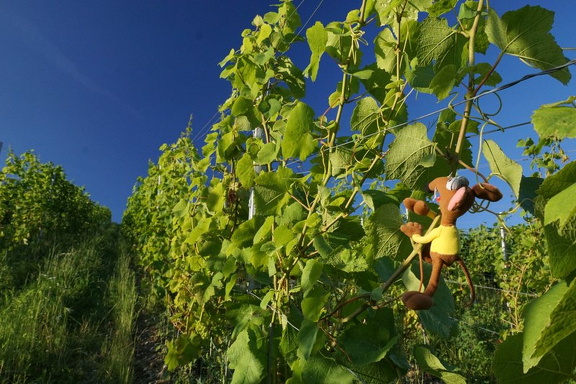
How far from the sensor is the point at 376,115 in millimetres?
1172

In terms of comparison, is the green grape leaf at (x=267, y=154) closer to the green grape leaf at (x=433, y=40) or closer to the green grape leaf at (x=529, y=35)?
the green grape leaf at (x=433, y=40)

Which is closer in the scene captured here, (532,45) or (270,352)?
(532,45)

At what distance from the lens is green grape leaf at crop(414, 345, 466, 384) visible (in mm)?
903

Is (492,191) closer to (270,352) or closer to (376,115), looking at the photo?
(376,115)

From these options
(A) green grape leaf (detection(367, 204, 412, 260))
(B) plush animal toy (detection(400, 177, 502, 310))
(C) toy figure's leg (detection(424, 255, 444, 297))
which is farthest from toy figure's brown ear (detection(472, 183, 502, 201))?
(A) green grape leaf (detection(367, 204, 412, 260))

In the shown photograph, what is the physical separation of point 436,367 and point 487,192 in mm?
464

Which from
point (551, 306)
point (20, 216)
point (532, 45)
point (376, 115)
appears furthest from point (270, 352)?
point (20, 216)

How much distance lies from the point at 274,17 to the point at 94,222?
1272cm

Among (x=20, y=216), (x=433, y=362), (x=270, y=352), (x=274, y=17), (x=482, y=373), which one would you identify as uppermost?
(x=20, y=216)

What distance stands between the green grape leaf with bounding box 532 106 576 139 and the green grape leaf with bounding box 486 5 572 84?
1.18ft

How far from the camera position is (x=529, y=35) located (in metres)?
0.83

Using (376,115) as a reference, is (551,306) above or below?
below

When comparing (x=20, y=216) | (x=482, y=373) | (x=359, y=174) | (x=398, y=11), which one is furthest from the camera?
(x=20, y=216)

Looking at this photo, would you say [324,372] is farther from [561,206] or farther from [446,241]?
[561,206]
